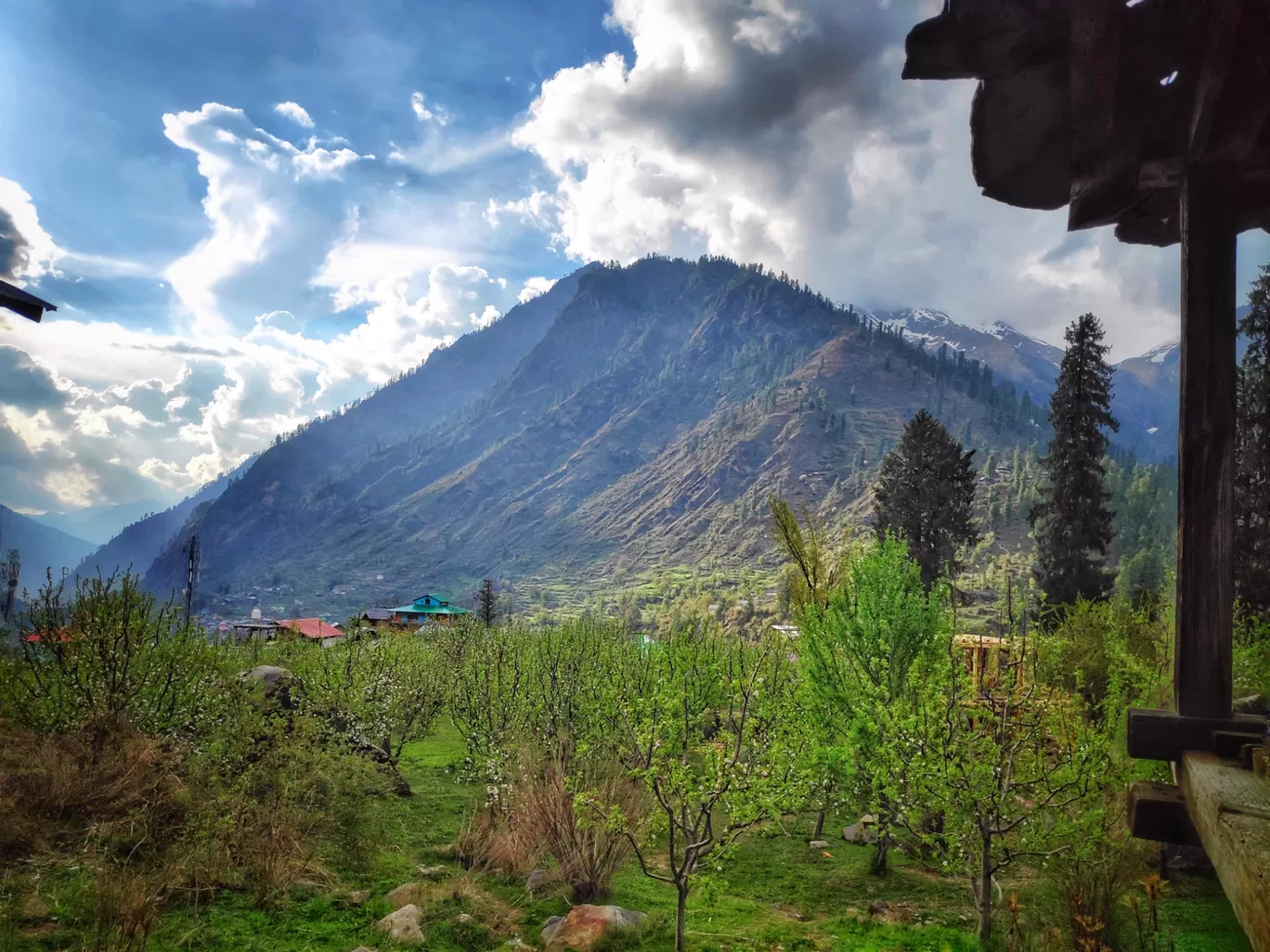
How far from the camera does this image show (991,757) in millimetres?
8375

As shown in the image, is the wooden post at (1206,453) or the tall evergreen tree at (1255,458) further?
the tall evergreen tree at (1255,458)

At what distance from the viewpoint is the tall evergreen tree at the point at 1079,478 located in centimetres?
3134

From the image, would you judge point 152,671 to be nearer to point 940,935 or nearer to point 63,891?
point 63,891

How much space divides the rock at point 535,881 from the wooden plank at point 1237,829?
10.2m

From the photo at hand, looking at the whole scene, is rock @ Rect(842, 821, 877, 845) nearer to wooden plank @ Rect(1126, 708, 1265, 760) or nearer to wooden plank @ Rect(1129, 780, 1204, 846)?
wooden plank @ Rect(1129, 780, 1204, 846)

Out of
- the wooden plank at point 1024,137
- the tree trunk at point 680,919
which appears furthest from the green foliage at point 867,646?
the wooden plank at point 1024,137

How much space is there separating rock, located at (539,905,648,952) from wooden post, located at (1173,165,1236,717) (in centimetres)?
802

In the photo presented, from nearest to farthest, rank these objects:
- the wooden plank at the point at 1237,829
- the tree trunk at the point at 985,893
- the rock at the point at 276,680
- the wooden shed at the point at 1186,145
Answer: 1. the wooden plank at the point at 1237,829
2. the wooden shed at the point at 1186,145
3. the tree trunk at the point at 985,893
4. the rock at the point at 276,680

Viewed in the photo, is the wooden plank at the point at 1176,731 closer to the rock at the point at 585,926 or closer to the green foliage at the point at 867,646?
the rock at the point at 585,926

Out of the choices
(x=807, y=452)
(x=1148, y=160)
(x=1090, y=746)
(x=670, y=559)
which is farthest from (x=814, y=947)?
(x=807, y=452)

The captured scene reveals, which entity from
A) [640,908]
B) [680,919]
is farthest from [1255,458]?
[680,919]

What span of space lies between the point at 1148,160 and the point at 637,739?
8.22m

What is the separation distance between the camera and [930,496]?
35.7 metres

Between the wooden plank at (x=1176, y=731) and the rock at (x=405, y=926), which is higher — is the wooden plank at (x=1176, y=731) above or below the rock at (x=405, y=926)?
above
